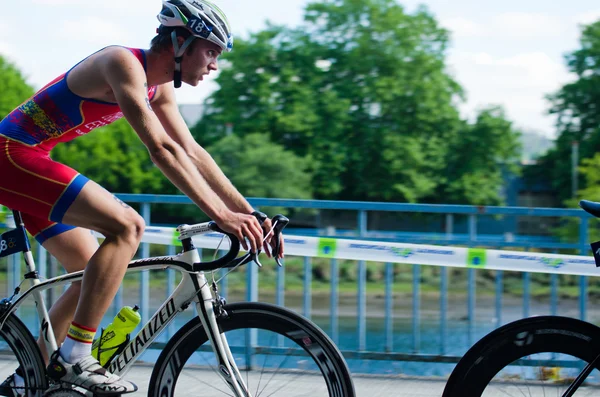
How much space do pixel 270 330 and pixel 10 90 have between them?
47.3 metres

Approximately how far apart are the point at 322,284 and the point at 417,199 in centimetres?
3002

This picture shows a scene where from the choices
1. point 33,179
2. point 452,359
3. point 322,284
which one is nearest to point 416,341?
point 452,359

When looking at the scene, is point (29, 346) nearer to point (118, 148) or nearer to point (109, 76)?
point (109, 76)

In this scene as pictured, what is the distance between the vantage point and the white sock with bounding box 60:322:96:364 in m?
3.14

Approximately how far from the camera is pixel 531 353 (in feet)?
9.73

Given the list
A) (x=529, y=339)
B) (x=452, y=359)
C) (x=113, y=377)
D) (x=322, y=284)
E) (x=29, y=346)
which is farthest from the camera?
(x=322, y=284)

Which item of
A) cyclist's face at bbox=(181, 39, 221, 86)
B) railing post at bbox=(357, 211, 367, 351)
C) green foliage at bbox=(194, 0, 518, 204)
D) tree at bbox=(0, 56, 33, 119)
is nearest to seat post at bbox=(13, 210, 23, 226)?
cyclist's face at bbox=(181, 39, 221, 86)

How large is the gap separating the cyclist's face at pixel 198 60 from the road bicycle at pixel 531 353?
57.5 inches

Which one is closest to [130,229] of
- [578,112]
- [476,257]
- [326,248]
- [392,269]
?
[326,248]

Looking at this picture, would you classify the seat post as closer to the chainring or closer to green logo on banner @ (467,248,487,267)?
the chainring

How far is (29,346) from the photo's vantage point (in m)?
3.46

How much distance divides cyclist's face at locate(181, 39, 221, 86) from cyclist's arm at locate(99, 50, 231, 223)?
227 mm

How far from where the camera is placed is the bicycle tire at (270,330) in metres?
3.04

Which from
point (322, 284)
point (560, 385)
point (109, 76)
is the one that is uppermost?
point (109, 76)
